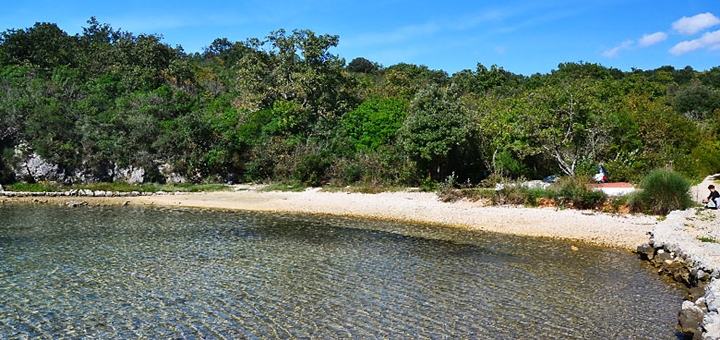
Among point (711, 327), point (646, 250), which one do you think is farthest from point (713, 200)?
Result: point (711, 327)

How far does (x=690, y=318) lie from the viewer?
380 inches

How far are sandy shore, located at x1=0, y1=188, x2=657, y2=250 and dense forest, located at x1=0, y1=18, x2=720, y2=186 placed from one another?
389 cm

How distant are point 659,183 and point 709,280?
1076cm

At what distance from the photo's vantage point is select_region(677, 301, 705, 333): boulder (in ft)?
31.4

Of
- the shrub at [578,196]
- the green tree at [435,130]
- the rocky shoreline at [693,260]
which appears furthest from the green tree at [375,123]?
the rocky shoreline at [693,260]

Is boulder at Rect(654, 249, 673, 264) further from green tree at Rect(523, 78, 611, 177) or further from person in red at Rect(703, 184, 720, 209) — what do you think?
green tree at Rect(523, 78, 611, 177)

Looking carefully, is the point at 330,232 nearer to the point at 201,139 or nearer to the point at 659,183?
the point at 659,183

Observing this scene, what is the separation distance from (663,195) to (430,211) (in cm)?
983

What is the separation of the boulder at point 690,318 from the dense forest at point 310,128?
791 inches

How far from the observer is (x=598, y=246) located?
18.2 metres

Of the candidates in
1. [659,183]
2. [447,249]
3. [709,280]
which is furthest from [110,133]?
[709,280]

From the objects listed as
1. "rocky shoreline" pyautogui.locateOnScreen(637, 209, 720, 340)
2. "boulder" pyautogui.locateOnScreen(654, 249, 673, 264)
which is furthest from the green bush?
"boulder" pyautogui.locateOnScreen(654, 249, 673, 264)

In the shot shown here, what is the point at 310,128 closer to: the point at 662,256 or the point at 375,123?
the point at 375,123

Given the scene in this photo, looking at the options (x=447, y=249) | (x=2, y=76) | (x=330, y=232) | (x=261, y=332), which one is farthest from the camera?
(x=2, y=76)
